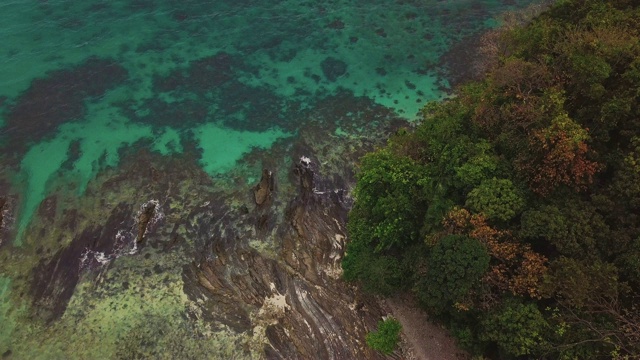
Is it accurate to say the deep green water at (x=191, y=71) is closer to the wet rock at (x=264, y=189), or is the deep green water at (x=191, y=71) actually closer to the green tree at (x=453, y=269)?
the wet rock at (x=264, y=189)

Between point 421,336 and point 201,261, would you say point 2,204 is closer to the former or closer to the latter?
point 201,261

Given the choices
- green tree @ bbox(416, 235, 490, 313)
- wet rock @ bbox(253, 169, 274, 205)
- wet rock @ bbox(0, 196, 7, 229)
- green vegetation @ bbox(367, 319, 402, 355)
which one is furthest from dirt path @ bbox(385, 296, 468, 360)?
wet rock @ bbox(0, 196, 7, 229)

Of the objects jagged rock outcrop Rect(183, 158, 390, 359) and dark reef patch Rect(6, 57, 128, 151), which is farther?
dark reef patch Rect(6, 57, 128, 151)

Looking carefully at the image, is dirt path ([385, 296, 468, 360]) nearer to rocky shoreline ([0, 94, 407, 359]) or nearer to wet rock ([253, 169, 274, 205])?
rocky shoreline ([0, 94, 407, 359])

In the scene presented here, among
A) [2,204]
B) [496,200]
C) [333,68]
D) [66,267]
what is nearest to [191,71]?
[333,68]

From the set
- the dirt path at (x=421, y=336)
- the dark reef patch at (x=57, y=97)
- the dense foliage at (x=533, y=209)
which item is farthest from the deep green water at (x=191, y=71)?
the dirt path at (x=421, y=336)

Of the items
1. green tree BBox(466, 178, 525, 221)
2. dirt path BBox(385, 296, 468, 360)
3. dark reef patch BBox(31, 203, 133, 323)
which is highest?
green tree BBox(466, 178, 525, 221)
